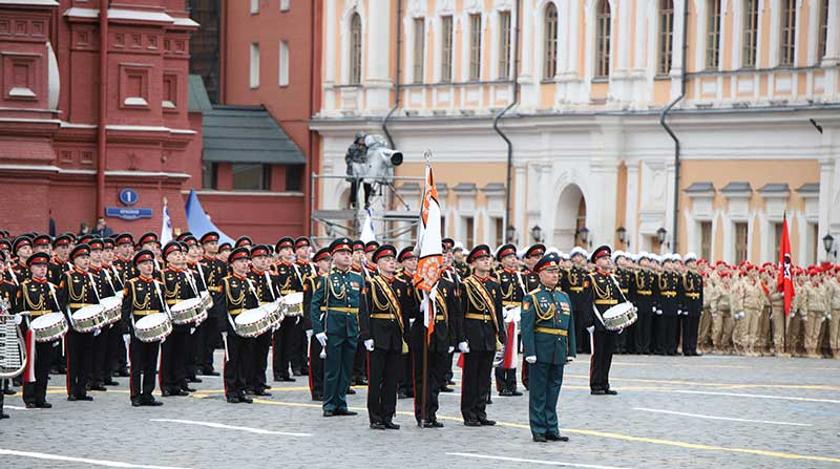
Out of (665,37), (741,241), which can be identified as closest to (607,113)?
(665,37)

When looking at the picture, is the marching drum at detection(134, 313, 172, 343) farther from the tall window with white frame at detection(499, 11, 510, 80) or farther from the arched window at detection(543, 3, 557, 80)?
the tall window with white frame at detection(499, 11, 510, 80)

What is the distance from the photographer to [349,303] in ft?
74.3

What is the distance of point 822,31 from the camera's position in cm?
4516

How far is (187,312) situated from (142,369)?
999mm

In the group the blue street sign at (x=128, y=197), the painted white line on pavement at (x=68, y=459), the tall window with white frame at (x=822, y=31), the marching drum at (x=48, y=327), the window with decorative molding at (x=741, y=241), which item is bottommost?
the painted white line on pavement at (x=68, y=459)

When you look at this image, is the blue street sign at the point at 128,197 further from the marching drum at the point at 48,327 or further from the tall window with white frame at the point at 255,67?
the tall window with white frame at the point at 255,67

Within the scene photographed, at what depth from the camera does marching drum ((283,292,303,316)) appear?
2677 centimetres

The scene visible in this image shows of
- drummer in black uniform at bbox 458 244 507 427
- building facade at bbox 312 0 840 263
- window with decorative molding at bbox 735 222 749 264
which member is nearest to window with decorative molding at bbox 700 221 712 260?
building facade at bbox 312 0 840 263

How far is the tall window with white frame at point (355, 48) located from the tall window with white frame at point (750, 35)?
15572mm

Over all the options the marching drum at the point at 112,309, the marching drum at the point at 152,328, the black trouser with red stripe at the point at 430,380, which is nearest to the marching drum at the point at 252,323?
the marching drum at the point at 152,328

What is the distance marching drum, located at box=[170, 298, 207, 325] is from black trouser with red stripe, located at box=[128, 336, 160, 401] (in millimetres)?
647

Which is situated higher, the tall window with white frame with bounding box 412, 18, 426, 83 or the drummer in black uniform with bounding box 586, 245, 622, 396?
the tall window with white frame with bounding box 412, 18, 426, 83

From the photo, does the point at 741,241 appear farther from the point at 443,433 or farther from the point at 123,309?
the point at 443,433

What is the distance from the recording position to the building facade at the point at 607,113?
45.9 metres
